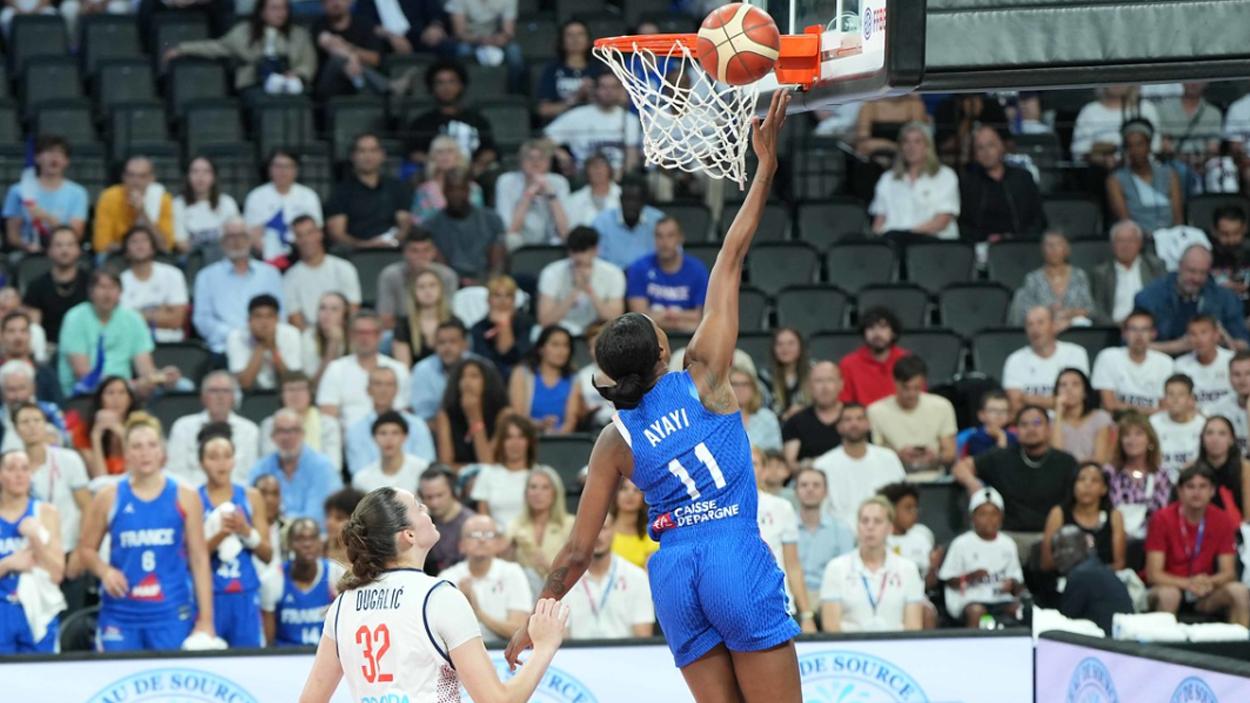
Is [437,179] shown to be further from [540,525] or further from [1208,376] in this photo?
[1208,376]

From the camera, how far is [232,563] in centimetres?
1044

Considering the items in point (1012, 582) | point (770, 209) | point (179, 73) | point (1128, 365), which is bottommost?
point (1012, 582)

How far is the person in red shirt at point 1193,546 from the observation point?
11.3 metres

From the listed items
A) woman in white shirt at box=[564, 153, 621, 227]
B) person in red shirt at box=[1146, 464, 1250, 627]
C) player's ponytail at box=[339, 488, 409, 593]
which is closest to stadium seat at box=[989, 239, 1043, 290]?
woman in white shirt at box=[564, 153, 621, 227]

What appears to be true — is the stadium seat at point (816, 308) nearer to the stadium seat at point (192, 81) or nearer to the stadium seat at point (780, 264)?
the stadium seat at point (780, 264)

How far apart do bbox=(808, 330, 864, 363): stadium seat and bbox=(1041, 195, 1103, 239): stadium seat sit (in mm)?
2538

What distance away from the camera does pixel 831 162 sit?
15.5 metres

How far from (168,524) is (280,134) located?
610 centimetres

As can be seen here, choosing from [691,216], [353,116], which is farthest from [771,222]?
[353,116]

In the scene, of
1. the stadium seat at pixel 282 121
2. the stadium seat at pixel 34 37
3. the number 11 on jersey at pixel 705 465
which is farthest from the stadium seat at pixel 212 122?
the number 11 on jersey at pixel 705 465

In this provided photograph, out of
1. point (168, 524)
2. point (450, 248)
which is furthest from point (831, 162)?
point (168, 524)

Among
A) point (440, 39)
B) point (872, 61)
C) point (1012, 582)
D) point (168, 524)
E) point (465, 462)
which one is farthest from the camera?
point (440, 39)

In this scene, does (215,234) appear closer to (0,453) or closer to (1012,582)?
(0,453)

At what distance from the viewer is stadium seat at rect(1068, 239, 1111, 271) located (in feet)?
46.7
